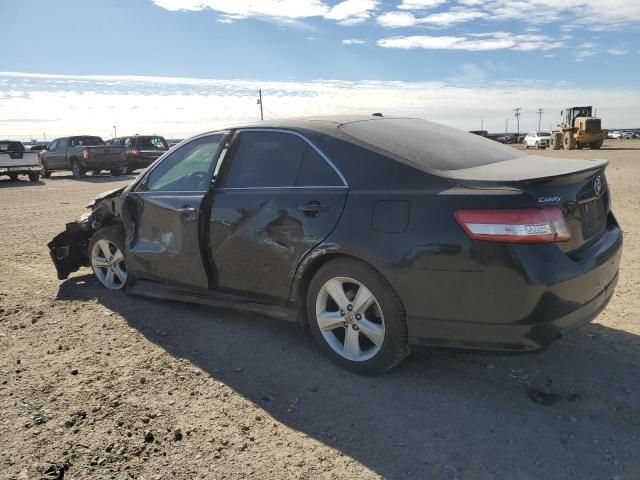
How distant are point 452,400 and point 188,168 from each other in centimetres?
279

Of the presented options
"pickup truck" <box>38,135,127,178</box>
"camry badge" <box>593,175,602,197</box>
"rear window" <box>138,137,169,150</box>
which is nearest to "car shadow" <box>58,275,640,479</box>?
"camry badge" <box>593,175,602,197</box>

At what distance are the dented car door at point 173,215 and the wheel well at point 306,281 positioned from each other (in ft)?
3.01

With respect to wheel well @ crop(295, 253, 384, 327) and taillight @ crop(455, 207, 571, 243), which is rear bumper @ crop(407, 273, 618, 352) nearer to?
taillight @ crop(455, 207, 571, 243)

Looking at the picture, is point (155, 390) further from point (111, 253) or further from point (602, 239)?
point (602, 239)

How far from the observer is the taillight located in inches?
110

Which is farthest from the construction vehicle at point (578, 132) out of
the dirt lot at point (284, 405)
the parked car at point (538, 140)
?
the dirt lot at point (284, 405)

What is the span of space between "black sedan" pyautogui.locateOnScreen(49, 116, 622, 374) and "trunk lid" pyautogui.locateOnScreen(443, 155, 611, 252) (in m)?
0.01

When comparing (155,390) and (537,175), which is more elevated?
(537,175)

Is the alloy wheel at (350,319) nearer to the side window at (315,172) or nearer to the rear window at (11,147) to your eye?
the side window at (315,172)

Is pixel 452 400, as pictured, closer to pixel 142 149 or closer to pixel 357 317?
pixel 357 317

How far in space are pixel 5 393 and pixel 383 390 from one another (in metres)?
2.32

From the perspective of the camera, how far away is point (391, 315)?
10.5 feet

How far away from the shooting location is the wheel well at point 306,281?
344cm

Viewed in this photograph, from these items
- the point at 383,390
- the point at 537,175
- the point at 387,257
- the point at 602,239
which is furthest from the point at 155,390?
the point at 602,239
